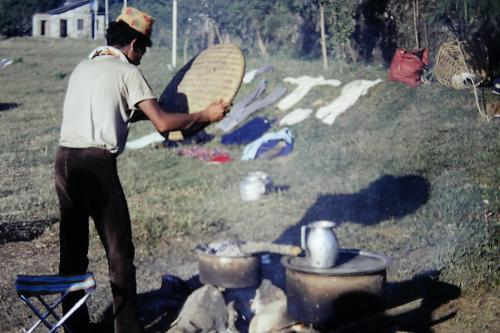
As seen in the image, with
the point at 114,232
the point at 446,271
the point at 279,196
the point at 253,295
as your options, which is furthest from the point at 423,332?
the point at 279,196

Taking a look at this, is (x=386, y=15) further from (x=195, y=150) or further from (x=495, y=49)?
(x=195, y=150)

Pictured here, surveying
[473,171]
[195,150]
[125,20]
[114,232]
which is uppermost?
[125,20]

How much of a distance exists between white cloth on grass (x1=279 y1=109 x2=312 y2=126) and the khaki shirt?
10212 millimetres

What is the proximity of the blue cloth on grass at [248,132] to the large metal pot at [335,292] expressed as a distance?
9.10m

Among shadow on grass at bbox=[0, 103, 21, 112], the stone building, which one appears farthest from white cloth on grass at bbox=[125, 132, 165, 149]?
the stone building

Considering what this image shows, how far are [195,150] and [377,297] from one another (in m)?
8.64

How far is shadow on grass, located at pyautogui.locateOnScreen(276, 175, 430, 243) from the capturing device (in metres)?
7.98

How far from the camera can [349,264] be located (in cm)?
459

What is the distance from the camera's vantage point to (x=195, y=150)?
1270 cm

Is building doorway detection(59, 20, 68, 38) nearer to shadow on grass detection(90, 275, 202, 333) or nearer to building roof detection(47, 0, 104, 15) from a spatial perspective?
building roof detection(47, 0, 104, 15)

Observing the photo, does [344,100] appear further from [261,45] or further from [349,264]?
[261,45]

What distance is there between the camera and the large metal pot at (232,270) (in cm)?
506

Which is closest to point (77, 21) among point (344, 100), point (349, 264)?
point (344, 100)

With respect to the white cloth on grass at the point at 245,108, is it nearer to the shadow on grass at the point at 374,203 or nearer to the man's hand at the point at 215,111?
the shadow on grass at the point at 374,203
